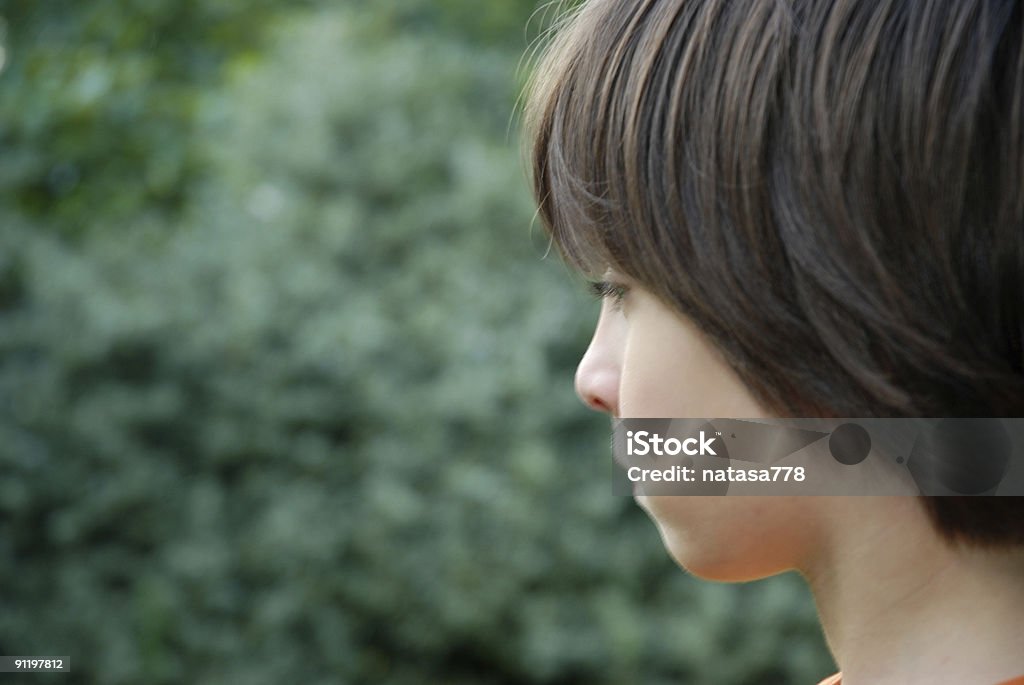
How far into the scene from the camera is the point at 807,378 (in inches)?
36.8

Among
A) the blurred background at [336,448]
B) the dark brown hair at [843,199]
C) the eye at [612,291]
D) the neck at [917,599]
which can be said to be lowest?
the blurred background at [336,448]

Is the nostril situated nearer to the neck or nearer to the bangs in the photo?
the bangs

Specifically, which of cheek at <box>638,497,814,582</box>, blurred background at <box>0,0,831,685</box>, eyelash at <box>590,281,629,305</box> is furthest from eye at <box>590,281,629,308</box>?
blurred background at <box>0,0,831,685</box>


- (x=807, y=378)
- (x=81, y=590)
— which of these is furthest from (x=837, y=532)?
(x=81, y=590)

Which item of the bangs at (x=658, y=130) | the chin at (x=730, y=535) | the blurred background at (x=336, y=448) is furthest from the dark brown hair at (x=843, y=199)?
the blurred background at (x=336, y=448)

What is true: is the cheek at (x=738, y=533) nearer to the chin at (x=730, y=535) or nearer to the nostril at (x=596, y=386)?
the chin at (x=730, y=535)

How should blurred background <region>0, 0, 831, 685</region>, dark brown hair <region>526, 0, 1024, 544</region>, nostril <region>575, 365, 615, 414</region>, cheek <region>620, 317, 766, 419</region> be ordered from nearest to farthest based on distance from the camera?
dark brown hair <region>526, 0, 1024, 544</region> < cheek <region>620, 317, 766, 419</region> < nostril <region>575, 365, 615, 414</region> < blurred background <region>0, 0, 831, 685</region>

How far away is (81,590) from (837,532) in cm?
321

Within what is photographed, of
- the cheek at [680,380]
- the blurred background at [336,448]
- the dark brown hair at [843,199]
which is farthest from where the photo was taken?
the blurred background at [336,448]

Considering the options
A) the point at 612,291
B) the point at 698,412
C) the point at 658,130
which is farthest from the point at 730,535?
the point at 658,130

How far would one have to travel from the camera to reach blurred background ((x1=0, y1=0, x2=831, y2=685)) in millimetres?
3457

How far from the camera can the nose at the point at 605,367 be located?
3.50ft

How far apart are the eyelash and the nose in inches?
0.8

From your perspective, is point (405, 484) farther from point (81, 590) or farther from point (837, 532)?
point (837, 532)
